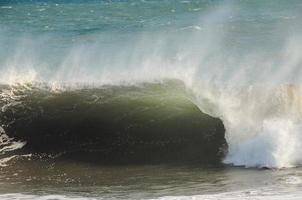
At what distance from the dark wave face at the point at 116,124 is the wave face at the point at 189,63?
63mm

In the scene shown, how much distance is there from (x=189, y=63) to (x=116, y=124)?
351cm

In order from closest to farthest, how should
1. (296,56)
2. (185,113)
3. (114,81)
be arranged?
(185,113) → (114,81) → (296,56)

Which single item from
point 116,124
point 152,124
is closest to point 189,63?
point 152,124

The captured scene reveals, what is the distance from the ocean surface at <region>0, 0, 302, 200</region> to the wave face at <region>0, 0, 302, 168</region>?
38 millimetres

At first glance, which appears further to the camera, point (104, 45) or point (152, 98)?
point (104, 45)

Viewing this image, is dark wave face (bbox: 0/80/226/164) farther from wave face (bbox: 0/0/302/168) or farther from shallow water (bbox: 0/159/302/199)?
shallow water (bbox: 0/159/302/199)

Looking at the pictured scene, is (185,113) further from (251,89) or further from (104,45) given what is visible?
(104,45)

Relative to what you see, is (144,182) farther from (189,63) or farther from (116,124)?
(189,63)

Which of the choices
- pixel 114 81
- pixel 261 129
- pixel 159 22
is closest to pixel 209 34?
pixel 159 22

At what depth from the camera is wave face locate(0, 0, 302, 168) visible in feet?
39.0

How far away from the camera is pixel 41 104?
13.5m

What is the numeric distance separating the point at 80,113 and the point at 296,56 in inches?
258

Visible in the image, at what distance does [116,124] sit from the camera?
12.7m

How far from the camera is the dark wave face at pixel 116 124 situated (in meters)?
11.7
